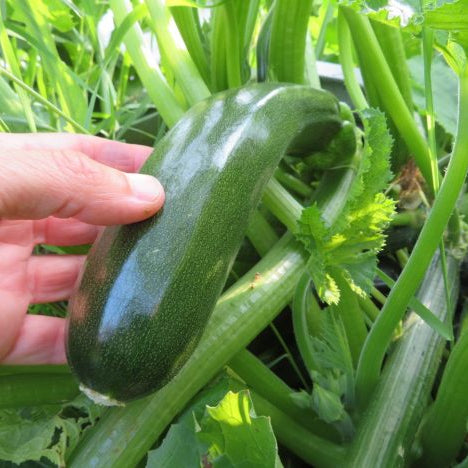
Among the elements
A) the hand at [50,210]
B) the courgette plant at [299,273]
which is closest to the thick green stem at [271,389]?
the courgette plant at [299,273]

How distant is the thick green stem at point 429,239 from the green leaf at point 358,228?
0.19ft

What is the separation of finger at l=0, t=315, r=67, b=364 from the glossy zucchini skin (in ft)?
0.59

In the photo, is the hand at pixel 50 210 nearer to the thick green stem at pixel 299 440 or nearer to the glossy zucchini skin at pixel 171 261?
the glossy zucchini skin at pixel 171 261

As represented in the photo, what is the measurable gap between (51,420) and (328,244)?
0.56 metres

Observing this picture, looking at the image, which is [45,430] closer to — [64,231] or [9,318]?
[9,318]

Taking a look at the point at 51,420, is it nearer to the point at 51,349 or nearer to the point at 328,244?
the point at 51,349

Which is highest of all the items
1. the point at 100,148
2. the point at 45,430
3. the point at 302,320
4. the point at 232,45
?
the point at 232,45

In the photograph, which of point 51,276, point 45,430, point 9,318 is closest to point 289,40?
point 51,276

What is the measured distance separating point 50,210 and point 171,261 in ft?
0.72

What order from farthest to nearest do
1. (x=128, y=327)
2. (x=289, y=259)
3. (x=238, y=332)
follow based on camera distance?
(x=289, y=259), (x=238, y=332), (x=128, y=327)

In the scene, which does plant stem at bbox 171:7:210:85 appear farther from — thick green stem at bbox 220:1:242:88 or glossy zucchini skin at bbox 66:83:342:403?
glossy zucchini skin at bbox 66:83:342:403

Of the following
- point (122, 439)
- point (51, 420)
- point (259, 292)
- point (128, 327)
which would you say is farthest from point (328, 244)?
point (51, 420)

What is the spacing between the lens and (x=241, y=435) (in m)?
0.82

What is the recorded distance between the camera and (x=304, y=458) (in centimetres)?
119
